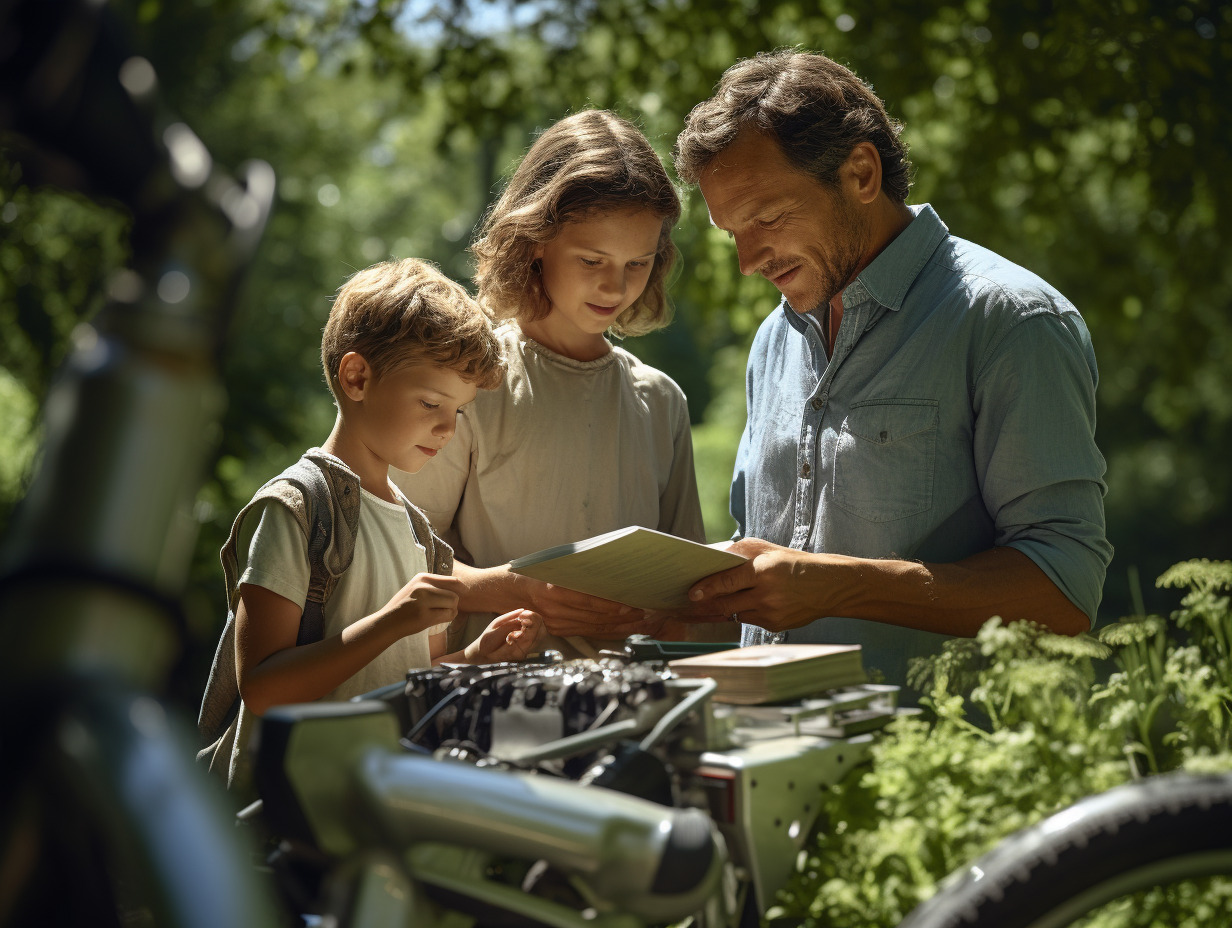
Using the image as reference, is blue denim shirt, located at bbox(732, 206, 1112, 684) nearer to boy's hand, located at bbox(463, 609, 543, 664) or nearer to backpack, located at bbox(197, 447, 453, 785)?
boy's hand, located at bbox(463, 609, 543, 664)

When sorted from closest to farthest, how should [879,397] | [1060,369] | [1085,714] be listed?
[1085,714], [1060,369], [879,397]

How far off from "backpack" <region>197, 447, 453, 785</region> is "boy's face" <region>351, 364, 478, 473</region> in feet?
0.41

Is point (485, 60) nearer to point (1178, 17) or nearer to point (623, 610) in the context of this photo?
point (1178, 17)

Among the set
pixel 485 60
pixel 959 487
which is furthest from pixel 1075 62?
pixel 959 487

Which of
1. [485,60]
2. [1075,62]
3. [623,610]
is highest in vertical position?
[485,60]

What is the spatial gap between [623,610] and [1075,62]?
527cm

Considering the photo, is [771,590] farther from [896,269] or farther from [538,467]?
[896,269]

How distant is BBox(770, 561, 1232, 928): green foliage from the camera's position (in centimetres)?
119

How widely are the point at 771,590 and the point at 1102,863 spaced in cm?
108

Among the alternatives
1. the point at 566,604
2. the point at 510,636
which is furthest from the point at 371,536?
the point at 566,604

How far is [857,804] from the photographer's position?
4.23 ft

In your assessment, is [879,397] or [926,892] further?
[879,397]

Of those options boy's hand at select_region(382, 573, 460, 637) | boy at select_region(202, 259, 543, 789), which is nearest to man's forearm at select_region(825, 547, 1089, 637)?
boy at select_region(202, 259, 543, 789)

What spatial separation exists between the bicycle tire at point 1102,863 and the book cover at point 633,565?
859 mm
